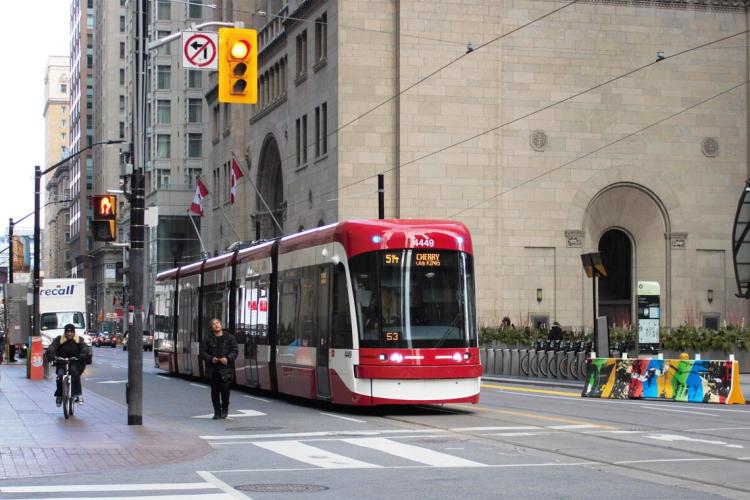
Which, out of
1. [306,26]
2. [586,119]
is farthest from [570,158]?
[306,26]

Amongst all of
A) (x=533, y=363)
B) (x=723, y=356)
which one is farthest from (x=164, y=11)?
(x=723, y=356)

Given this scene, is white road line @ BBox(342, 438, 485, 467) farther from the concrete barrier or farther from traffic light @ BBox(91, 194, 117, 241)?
the concrete barrier

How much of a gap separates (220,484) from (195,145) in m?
98.1

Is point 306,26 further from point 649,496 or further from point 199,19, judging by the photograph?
point 649,496

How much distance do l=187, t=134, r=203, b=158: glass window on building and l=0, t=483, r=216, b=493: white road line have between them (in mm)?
97410

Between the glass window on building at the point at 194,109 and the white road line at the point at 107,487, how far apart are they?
9740cm

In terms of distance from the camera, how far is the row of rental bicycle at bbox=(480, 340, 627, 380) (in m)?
37.2

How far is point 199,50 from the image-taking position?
2111 centimetres

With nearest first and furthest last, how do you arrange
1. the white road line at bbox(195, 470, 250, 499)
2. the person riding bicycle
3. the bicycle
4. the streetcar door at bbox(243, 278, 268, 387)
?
1. the white road line at bbox(195, 470, 250, 499)
2. the bicycle
3. the person riding bicycle
4. the streetcar door at bbox(243, 278, 268, 387)

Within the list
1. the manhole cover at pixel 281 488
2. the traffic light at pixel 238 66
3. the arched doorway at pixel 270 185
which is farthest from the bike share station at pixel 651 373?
the arched doorway at pixel 270 185

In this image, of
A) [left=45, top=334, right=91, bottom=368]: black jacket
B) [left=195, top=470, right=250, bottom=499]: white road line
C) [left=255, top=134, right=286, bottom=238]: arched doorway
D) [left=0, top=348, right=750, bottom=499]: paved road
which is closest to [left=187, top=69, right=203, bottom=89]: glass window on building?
[left=255, top=134, right=286, bottom=238]: arched doorway

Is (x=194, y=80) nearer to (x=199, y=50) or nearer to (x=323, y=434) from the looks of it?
(x=199, y=50)

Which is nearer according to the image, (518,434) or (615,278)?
(518,434)

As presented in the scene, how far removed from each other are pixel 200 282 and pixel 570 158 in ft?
91.8
